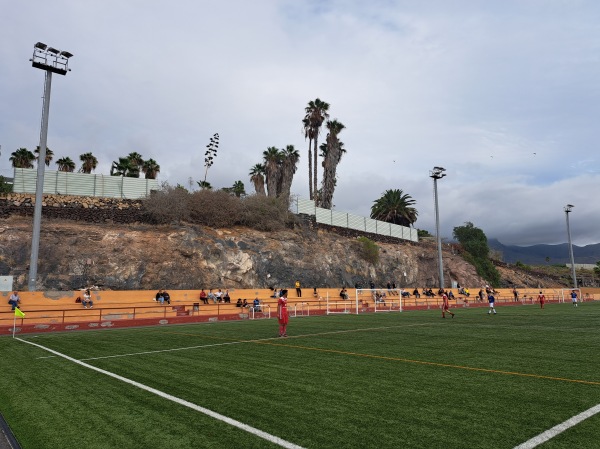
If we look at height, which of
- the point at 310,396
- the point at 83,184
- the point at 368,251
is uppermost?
the point at 83,184

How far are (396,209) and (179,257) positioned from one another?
4782 centimetres

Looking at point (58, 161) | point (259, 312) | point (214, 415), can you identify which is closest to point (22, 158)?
point (58, 161)

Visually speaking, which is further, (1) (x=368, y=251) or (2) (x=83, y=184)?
(1) (x=368, y=251)

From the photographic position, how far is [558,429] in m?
5.31

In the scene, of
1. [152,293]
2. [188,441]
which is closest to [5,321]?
[152,293]

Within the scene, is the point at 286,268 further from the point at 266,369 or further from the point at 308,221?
the point at 266,369

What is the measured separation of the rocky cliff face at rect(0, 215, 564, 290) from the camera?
1298 inches

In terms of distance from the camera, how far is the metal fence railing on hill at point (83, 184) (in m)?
39.4

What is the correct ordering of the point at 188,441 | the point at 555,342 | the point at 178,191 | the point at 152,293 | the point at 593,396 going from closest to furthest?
the point at 188,441, the point at 593,396, the point at 555,342, the point at 152,293, the point at 178,191

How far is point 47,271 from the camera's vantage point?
105 feet

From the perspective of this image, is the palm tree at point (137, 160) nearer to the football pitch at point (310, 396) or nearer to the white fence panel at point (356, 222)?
the white fence panel at point (356, 222)

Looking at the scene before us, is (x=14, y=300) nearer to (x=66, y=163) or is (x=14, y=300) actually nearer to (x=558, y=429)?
(x=558, y=429)

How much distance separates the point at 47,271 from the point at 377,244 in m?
39.8

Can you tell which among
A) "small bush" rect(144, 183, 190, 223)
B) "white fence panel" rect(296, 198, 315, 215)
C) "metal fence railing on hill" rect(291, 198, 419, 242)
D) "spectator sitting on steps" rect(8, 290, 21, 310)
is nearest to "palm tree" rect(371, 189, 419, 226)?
"metal fence railing on hill" rect(291, 198, 419, 242)
